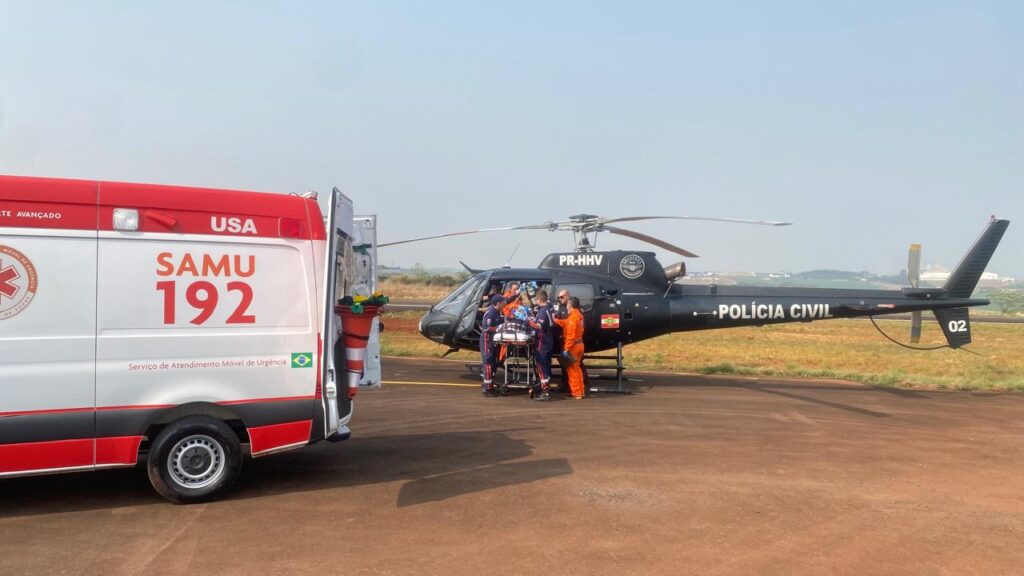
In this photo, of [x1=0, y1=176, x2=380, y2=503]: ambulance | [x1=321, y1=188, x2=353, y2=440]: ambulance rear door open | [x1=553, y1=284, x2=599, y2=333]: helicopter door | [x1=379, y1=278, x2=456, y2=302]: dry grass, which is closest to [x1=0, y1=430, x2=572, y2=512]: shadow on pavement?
[x1=0, y1=176, x2=380, y2=503]: ambulance

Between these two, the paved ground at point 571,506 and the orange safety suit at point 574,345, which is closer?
the paved ground at point 571,506

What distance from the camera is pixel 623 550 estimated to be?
16.2ft

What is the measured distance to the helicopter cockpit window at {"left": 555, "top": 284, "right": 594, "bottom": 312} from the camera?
13.1 m

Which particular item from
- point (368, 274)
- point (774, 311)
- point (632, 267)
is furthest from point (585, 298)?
point (368, 274)

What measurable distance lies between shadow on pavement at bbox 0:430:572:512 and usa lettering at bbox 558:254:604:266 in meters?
5.74

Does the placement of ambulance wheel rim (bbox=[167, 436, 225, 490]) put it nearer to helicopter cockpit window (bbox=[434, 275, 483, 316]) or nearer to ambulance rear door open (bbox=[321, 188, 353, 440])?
ambulance rear door open (bbox=[321, 188, 353, 440])

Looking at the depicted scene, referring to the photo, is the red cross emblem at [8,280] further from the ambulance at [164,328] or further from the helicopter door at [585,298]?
the helicopter door at [585,298]

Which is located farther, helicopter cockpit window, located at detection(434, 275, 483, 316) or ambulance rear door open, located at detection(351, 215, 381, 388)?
helicopter cockpit window, located at detection(434, 275, 483, 316)

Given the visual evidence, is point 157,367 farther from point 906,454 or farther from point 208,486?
point 906,454

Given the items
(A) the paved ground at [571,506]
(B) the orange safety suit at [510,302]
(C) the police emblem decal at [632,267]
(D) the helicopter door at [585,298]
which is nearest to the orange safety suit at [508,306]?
(B) the orange safety suit at [510,302]

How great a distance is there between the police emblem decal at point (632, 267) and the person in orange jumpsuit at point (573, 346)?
5.91 ft

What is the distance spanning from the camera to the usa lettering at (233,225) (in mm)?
5840

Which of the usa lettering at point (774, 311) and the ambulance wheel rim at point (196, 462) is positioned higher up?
the usa lettering at point (774, 311)

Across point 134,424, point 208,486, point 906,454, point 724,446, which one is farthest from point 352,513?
point 906,454
